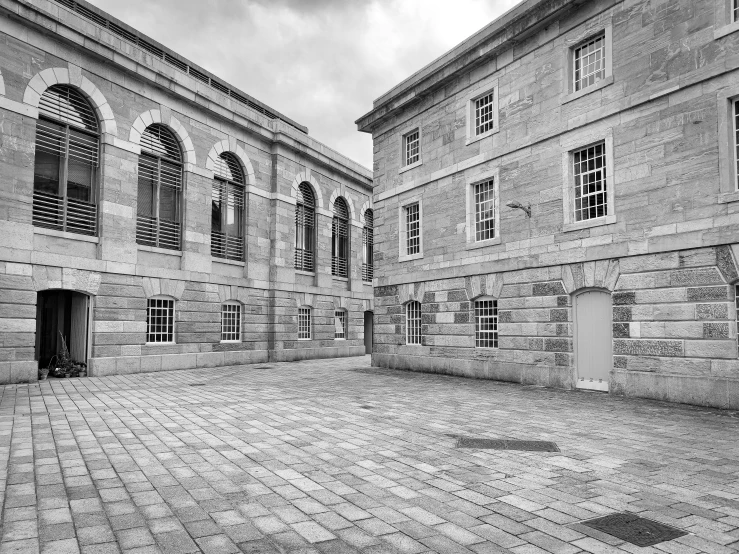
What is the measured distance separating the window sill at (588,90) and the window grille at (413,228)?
7045 mm

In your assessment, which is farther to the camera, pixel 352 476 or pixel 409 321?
pixel 409 321

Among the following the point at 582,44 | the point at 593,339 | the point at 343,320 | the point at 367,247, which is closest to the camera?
the point at 593,339

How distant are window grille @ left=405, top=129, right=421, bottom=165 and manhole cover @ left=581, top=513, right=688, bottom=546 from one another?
1729 cm

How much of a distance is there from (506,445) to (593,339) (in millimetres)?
7242

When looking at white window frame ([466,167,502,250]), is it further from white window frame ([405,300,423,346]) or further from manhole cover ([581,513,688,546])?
manhole cover ([581,513,688,546])

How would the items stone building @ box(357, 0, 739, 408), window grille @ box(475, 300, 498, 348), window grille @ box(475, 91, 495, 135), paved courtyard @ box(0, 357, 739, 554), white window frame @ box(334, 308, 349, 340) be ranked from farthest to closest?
white window frame @ box(334, 308, 349, 340)
window grille @ box(475, 91, 495, 135)
window grille @ box(475, 300, 498, 348)
stone building @ box(357, 0, 739, 408)
paved courtyard @ box(0, 357, 739, 554)

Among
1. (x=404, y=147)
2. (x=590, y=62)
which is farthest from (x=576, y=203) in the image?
(x=404, y=147)

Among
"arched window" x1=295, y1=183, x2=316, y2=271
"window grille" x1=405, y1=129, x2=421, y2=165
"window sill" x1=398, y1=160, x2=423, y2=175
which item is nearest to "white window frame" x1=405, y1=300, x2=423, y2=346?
"window sill" x1=398, y1=160, x2=423, y2=175

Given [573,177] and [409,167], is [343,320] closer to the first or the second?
[409,167]

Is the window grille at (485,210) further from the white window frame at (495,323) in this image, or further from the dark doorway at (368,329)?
the dark doorway at (368,329)

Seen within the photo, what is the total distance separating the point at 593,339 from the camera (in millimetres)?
13688

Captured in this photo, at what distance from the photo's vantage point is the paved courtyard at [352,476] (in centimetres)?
431

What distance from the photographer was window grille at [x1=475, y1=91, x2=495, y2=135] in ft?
57.9

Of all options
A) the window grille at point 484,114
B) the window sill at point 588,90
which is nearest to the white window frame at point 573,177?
the window sill at point 588,90
